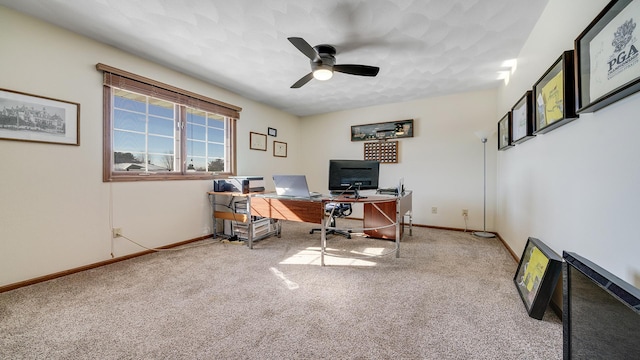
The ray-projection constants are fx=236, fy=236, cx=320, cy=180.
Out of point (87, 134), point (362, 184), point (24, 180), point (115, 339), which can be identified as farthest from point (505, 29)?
point (24, 180)

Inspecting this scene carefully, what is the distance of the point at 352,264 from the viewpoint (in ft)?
8.32

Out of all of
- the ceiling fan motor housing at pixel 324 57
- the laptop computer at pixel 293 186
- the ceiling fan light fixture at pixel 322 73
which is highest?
the ceiling fan motor housing at pixel 324 57

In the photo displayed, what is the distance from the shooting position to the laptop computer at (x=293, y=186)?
2.65 m

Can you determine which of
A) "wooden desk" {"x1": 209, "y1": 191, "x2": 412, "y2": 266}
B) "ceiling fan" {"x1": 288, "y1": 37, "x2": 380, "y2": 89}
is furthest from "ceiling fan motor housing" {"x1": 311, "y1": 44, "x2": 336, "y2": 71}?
"wooden desk" {"x1": 209, "y1": 191, "x2": 412, "y2": 266}

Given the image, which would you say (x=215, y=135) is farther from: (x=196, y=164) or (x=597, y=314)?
(x=597, y=314)

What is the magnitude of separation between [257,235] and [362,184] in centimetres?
169

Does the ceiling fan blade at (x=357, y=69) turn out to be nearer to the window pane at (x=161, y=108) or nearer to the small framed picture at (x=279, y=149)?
the window pane at (x=161, y=108)

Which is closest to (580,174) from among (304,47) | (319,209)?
(319,209)

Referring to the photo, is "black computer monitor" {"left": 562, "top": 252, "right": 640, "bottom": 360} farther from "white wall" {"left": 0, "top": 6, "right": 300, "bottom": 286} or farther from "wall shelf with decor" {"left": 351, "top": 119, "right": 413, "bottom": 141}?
"white wall" {"left": 0, "top": 6, "right": 300, "bottom": 286}

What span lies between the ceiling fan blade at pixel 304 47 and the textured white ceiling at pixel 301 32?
197mm

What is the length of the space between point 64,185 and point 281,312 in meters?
2.41

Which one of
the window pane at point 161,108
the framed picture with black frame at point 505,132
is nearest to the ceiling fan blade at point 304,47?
the window pane at point 161,108

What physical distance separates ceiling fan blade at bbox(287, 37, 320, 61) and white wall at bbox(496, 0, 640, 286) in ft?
5.98

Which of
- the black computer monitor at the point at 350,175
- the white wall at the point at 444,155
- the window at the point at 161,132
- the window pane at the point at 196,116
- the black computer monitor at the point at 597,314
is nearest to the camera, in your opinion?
the black computer monitor at the point at 597,314
